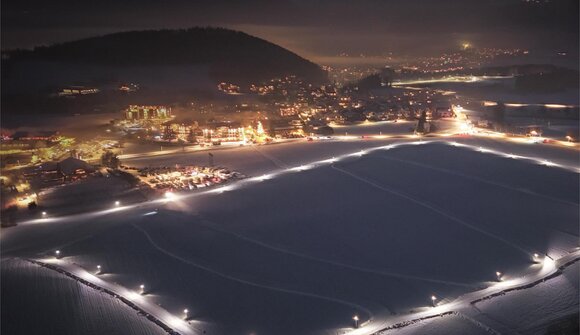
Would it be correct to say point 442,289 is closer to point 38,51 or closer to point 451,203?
point 451,203

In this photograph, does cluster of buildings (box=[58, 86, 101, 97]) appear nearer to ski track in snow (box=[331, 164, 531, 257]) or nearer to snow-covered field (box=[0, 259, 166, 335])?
ski track in snow (box=[331, 164, 531, 257])

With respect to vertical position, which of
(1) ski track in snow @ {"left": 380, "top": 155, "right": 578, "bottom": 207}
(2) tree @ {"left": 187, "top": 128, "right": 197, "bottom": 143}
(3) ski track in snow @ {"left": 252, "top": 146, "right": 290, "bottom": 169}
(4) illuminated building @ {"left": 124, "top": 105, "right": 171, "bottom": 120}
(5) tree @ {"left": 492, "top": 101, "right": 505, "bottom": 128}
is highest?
(4) illuminated building @ {"left": 124, "top": 105, "right": 171, "bottom": 120}

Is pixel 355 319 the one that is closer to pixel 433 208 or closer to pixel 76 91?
pixel 433 208

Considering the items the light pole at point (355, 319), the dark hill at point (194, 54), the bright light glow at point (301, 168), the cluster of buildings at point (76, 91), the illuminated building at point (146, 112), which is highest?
the dark hill at point (194, 54)

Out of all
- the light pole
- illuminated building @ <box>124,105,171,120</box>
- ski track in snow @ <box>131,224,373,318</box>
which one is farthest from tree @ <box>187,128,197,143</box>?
the light pole

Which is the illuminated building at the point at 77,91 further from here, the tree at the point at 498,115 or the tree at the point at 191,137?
the tree at the point at 498,115

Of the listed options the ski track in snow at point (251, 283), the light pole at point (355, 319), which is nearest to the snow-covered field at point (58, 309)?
the ski track in snow at point (251, 283)

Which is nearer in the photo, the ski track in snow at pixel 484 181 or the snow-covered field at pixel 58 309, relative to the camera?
the snow-covered field at pixel 58 309

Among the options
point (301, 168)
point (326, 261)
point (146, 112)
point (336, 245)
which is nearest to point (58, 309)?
point (326, 261)
